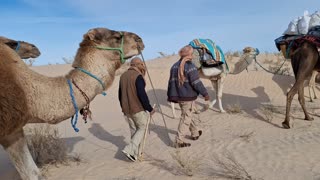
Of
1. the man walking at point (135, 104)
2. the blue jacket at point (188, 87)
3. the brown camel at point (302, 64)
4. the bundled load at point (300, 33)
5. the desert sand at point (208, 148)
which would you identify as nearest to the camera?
the desert sand at point (208, 148)

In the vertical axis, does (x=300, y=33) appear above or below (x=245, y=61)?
above

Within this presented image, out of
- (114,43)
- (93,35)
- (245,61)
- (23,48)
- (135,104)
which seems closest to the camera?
(93,35)

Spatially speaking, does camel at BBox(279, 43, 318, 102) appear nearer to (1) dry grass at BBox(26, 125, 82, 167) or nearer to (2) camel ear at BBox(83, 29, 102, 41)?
(1) dry grass at BBox(26, 125, 82, 167)

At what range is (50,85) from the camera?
4.51 m

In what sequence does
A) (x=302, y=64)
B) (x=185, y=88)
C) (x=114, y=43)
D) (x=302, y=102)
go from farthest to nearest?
(x=302, y=102) < (x=302, y=64) < (x=185, y=88) < (x=114, y=43)

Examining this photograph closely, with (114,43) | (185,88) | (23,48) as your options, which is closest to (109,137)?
(185,88)

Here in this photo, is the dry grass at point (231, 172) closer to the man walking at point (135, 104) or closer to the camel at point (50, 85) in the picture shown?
the man walking at point (135, 104)

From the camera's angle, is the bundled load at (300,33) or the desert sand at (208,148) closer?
the desert sand at (208,148)

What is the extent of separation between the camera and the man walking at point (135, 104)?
23.0 feet

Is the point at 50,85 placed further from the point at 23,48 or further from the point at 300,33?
the point at 300,33

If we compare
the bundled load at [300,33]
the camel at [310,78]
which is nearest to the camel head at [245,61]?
the camel at [310,78]

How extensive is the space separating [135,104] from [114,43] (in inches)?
88.5

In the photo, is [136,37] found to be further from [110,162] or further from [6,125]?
[110,162]

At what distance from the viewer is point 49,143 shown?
7488 mm
